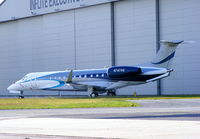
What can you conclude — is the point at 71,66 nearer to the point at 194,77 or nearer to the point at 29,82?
the point at 29,82

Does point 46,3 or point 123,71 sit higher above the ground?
point 46,3

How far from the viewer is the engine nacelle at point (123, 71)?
170 ft

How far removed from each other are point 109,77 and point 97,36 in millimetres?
11861

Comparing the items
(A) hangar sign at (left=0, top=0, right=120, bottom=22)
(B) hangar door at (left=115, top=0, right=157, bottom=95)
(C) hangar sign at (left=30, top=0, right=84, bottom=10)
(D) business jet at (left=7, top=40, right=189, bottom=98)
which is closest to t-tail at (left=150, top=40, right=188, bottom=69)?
(D) business jet at (left=7, top=40, right=189, bottom=98)

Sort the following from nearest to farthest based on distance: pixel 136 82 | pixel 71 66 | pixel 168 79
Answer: pixel 136 82 < pixel 168 79 < pixel 71 66

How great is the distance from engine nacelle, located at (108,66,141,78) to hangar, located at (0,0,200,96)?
6.67 m

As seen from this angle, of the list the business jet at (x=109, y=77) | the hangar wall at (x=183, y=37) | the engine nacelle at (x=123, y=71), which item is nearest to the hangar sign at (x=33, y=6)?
the hangar wall at (x=183, y=37)

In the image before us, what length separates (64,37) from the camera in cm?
6919

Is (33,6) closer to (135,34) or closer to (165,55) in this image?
(135,34)

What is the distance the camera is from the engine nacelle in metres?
51.9

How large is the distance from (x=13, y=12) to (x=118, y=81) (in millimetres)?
28641

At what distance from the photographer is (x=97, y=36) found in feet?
213

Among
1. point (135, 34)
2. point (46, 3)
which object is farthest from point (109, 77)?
point (46, 3)

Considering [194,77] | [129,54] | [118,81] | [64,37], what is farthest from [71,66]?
[194,77]
